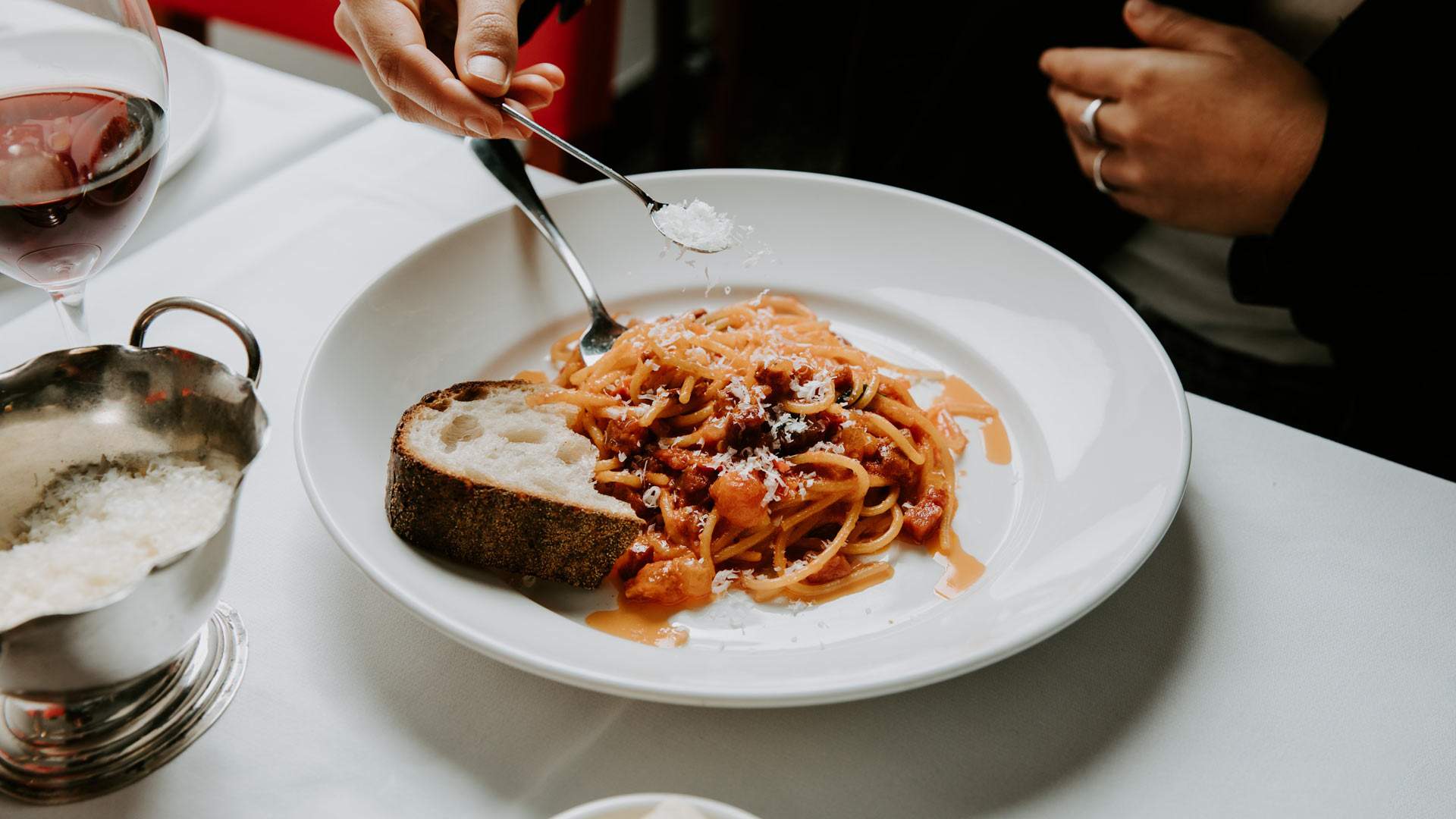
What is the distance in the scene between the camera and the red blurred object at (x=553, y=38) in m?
3.37

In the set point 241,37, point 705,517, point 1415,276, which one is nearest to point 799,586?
point 705,517

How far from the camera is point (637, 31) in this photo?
258 inches

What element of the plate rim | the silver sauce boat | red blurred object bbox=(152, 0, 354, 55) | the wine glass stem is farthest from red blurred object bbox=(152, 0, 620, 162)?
the silver sauce boat

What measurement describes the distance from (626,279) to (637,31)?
484cm

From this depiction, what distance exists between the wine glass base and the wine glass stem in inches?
23.1

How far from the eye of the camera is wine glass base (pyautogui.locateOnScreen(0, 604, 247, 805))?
1.20 metres

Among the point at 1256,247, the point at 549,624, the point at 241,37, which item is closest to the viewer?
the point at 549,624

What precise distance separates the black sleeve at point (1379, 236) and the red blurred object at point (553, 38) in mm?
2148

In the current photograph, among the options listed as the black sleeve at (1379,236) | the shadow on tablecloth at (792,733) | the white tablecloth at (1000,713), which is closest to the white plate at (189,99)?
the white tablecloth at (1000,713)

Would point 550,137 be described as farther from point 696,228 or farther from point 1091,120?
point 1091,120

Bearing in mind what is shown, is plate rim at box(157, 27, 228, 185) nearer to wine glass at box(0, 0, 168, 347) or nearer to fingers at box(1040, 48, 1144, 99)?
wine glass at box(0, 0, 168, 347)

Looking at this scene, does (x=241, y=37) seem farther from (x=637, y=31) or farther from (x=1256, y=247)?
(x=1256, y=247)

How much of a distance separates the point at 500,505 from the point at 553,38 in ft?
7.69

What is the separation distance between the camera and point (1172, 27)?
2.58 metres
